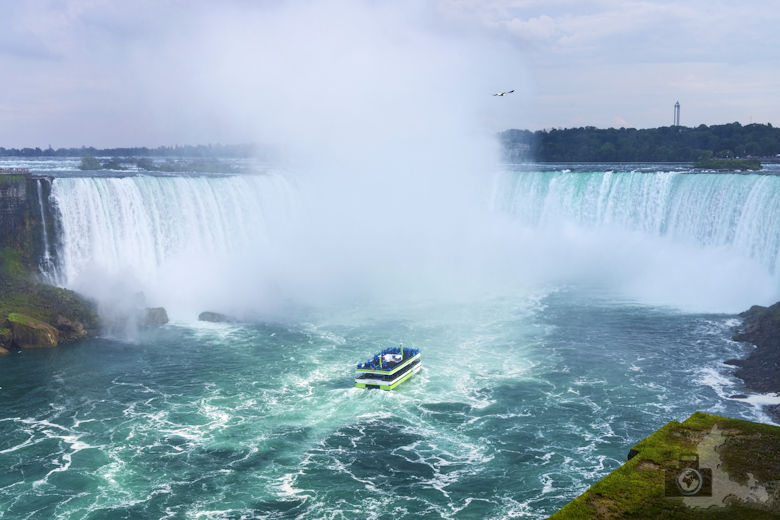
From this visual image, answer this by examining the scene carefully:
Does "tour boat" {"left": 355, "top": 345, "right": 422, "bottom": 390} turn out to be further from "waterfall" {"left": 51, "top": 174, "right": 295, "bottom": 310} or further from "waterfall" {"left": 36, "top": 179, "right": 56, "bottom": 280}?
"waterfall" {"left": 36, "top": 179, "right": 56, "bottom": 280}

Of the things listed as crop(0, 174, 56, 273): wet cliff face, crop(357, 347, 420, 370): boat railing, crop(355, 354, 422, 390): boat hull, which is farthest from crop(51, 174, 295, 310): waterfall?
crop(355, 354, 422, 390): boat hull

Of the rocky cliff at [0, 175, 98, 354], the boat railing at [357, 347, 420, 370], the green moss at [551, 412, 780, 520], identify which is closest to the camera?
the green moss at [551, 412, 780, 520]

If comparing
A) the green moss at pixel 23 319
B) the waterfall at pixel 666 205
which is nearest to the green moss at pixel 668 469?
the green moss at pixel 23 319

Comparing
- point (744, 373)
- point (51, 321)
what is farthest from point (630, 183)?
point (51, 321)

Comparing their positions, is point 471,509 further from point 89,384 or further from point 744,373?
point 89,384

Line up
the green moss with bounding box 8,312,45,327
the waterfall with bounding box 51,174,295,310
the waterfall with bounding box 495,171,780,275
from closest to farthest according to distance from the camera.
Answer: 1. the green moss with bounding box 8,312,45,327
2. the waterfall with bounding box 51,174,295,310
3. the waterfall with bounding box 495,171,780,275

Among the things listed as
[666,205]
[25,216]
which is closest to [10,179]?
[25,216]

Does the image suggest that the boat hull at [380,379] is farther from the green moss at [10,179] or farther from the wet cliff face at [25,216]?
the green moss at [10,179]
